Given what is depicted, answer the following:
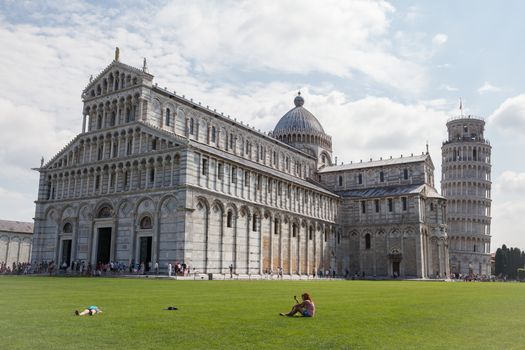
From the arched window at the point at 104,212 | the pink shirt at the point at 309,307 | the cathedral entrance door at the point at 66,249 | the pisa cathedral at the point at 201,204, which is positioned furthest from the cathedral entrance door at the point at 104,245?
the pink shirt at the point at 309,307

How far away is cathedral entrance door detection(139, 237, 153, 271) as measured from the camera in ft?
147

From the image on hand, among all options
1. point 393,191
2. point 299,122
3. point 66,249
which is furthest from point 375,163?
point 66,249

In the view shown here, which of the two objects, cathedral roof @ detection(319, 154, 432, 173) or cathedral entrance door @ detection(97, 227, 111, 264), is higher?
cathedral roof @ detection(319, 154, 432, 173)

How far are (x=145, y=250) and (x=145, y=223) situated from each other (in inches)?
95.4

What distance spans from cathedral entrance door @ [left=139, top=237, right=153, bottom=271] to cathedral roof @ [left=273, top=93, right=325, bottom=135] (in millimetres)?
39194

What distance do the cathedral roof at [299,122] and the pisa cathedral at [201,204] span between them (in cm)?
916

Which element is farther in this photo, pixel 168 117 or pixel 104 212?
pixel 168 117

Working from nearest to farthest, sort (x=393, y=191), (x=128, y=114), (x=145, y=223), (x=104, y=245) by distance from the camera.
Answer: (x=145, y=223) → (x=104, y=245) → (x=128, y=114) → (x=393, y=191)

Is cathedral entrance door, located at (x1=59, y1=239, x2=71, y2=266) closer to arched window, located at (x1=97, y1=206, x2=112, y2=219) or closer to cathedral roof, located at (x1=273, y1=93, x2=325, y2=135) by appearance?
arched window, located at (x1=97, y1=206, x2=112, y2=219)

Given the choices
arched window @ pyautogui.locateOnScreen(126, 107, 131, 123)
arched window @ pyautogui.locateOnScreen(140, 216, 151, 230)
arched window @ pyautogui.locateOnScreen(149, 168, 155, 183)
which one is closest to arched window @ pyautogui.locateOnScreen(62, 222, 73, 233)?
arched window @ pyautogui.locateOnScreen(140, 216, 151, 230)

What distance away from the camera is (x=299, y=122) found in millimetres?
Answer: 79938

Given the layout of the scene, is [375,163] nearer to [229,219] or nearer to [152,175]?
[229,219]

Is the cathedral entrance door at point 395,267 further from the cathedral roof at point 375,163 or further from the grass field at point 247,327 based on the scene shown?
the grass field at point 247,327

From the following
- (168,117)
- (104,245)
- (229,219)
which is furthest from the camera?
(168,117)
